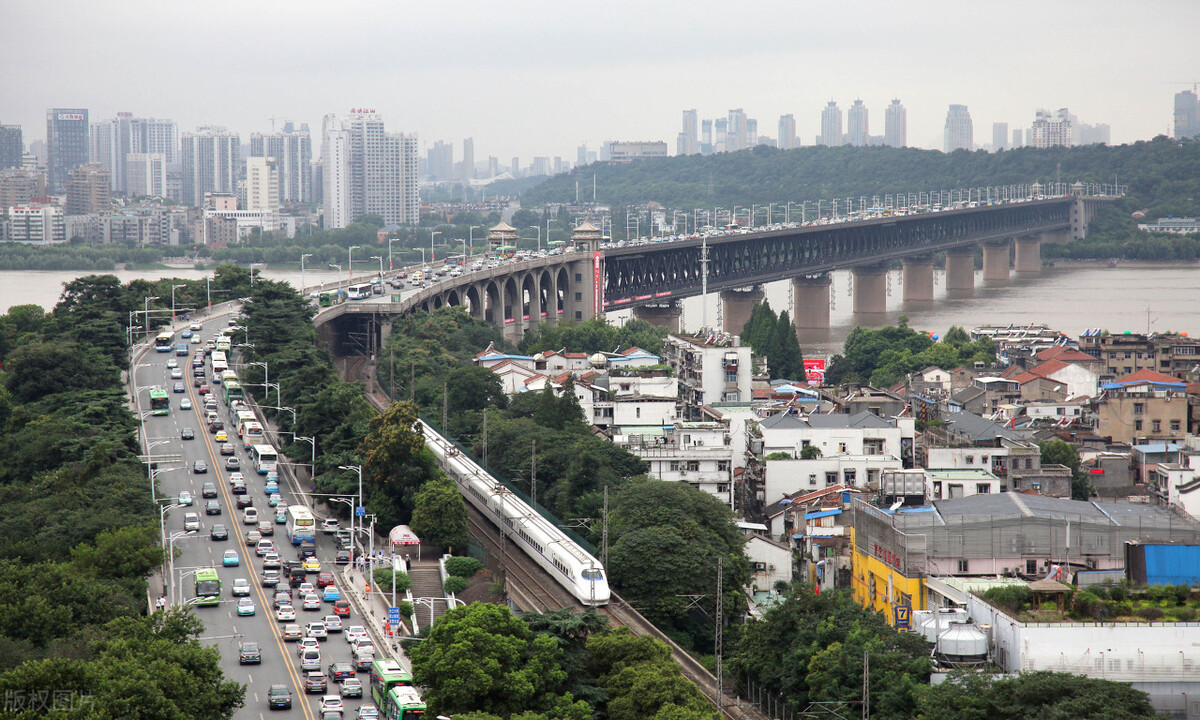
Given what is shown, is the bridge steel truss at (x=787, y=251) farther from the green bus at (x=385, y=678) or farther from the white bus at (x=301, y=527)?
the green bus at (x=385, y=678)

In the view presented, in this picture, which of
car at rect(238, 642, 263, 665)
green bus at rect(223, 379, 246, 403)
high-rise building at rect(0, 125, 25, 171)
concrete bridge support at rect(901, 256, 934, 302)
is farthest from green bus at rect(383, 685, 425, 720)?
high-rise building at rect(0, 125, 25, 171)

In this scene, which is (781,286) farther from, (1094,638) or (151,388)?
(1094,638)

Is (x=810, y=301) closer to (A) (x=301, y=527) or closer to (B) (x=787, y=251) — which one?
(B) (x=787, y=251)

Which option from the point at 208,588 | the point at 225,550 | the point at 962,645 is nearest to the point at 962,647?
the point at 962,645

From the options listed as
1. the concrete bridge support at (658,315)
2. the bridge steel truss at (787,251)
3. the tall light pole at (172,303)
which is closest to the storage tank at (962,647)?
the tall light pole at (172,303)

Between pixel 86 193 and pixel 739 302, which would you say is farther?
pixel 86 193
